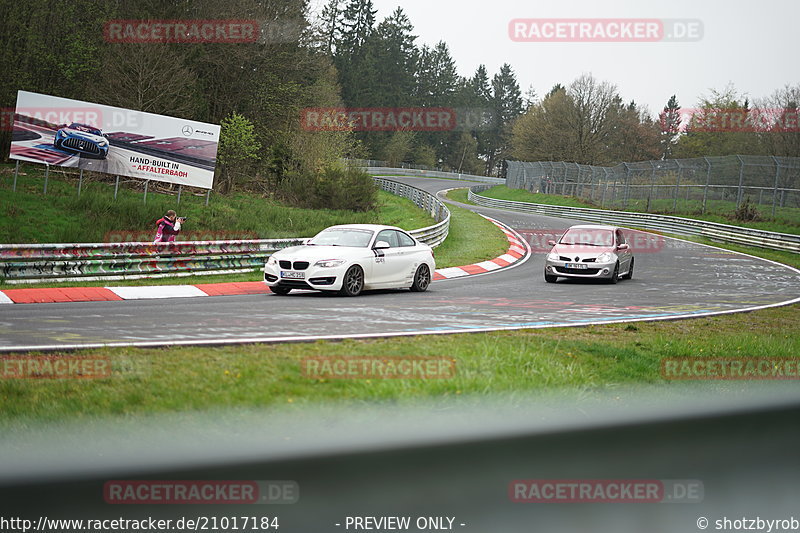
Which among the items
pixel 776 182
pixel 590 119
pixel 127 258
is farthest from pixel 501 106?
pixel 127 258

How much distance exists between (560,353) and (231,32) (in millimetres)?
32924

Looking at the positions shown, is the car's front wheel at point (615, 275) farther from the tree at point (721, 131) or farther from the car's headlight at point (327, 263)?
the tree at point (721, 131)

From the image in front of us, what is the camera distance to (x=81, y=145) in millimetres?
22656

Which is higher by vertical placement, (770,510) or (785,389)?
(785,389)

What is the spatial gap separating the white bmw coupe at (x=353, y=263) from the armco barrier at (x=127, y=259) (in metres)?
3.57

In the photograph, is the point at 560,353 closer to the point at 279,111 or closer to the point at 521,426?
the point at 521,426

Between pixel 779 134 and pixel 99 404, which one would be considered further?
pixel 779 134

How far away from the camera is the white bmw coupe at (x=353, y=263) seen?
14.9 meters

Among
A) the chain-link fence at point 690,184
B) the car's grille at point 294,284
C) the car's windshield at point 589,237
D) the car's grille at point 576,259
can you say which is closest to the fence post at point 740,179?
the chain-link fence at point 690,184

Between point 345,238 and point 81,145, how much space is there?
10.9 metres

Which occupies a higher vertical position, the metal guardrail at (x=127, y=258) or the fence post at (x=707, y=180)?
the fence post at (x=707, y=180)

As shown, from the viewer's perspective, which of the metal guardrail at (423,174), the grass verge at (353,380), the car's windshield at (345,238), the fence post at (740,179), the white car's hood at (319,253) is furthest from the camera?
the metal guardrail at (423,174)

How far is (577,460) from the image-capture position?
4523 millimetres

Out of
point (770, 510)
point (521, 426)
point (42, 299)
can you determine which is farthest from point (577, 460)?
point (42, 299)
